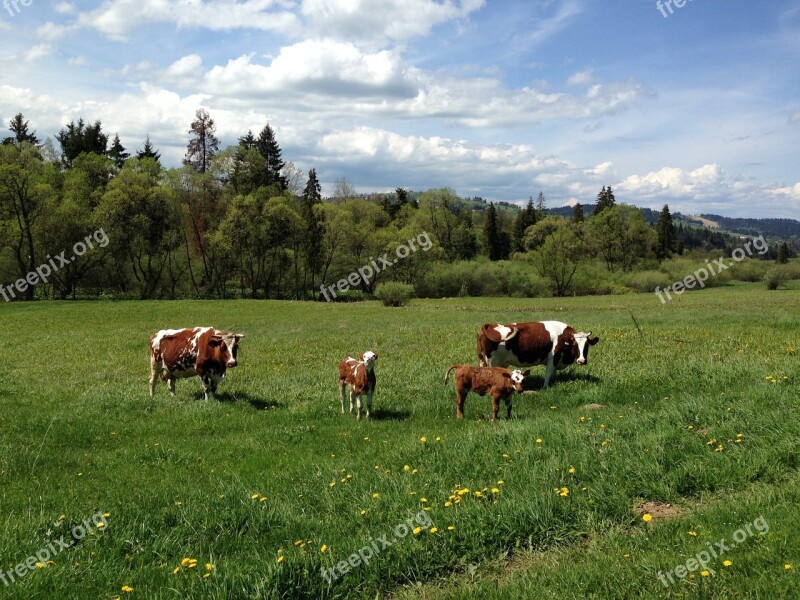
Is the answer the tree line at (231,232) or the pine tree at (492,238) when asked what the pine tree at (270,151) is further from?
the pine tree at (492,238)

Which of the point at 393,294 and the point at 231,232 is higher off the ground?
the point at 231,232

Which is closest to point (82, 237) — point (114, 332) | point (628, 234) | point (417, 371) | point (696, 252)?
point (114, 332)

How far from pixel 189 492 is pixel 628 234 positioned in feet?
384

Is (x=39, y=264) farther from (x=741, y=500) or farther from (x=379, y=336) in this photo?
(x=741, y=500)

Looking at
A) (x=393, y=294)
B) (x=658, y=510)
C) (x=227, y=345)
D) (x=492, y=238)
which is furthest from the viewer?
(x=492, y=238)

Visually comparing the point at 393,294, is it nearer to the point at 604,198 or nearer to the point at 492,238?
the point at 492,238

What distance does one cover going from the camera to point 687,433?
9.27 meters

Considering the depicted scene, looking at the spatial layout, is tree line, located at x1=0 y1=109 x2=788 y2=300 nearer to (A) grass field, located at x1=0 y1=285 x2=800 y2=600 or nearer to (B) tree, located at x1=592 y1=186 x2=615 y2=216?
(B) tree, located at x1=592 y1=186 x2=615 y2=216

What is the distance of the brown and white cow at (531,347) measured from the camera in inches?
670

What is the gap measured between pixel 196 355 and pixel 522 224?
394 ft

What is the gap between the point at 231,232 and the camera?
74.1 metres

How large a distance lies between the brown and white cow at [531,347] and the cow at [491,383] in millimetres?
3809

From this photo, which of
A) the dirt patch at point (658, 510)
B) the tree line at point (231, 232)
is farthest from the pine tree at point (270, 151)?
the dirt patch at point (658, 510)

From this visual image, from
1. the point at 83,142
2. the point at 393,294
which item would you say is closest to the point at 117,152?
the point at 83,142
